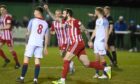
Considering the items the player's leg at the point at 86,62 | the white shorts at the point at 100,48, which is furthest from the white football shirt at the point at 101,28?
the player's leg at the point at 86,62

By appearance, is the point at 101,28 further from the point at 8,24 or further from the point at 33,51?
the point at 8,24

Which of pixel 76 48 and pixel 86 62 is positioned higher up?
pixel 76 48

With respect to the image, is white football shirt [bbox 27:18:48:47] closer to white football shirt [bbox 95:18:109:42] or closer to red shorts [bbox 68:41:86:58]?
red shorts [bbox 68:41:86:58]

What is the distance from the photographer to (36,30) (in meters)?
13.6

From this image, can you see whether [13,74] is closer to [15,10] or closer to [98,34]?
[98,34]

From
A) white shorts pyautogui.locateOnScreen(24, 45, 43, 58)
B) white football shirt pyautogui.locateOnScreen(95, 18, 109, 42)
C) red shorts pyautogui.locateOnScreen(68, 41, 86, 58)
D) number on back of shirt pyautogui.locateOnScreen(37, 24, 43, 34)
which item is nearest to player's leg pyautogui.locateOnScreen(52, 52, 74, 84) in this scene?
red shorts pyautogui.locateOnScreen(68, 41, 86, 58)

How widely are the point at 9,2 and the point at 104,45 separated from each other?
963 inches

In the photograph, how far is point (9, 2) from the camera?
127 feet

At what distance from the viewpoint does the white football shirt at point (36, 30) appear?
44.5 ft

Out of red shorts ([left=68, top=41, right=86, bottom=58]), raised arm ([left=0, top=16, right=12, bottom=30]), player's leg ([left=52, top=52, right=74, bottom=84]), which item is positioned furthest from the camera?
raised arm ([left=0, top=16, right=12, bottom=30])

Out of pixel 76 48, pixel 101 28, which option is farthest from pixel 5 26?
pixel 76 48

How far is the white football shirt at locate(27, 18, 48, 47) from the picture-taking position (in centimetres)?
1357

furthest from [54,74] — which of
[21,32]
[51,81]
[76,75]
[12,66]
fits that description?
[21,32]

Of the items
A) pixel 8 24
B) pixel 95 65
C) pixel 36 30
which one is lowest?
pixel 95 65
